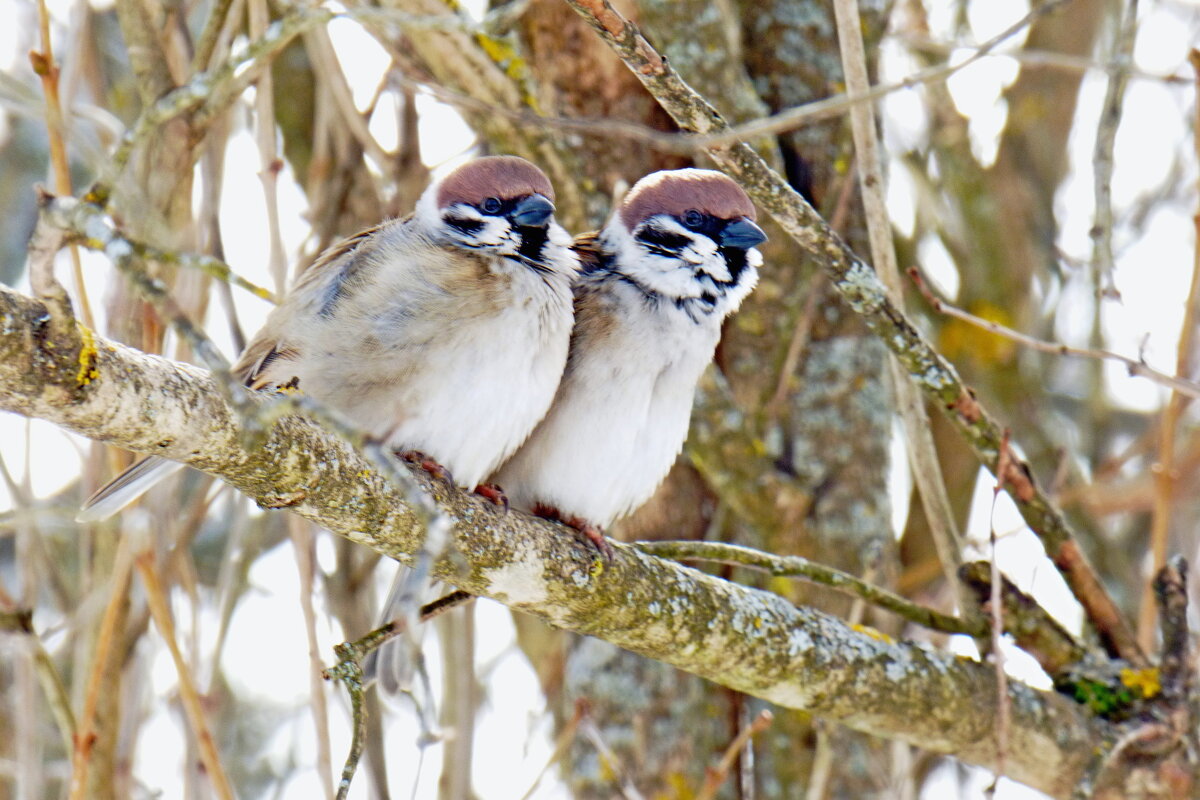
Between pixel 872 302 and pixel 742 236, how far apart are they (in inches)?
19.4

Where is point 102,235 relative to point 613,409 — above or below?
below

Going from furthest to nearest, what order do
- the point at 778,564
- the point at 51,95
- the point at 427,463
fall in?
the point at 778,564, the point at 427,463, the point at 51,95

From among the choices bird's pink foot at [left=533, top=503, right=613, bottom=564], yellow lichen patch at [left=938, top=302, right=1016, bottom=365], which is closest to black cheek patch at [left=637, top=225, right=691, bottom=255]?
bird's pink foot at [left=533, top=503, right=613, bottom=564]

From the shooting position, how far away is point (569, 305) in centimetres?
277

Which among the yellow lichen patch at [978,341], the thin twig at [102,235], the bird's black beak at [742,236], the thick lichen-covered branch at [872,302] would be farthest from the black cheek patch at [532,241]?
the yellow lichen patch at [978,341]

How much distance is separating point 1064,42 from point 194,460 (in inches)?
170

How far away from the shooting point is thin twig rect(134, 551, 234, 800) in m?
Answer: 2.41

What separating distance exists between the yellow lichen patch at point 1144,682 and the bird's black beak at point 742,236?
131cm

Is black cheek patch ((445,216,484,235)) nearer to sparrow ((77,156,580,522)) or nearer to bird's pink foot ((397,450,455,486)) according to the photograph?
sparrow ((77,156,580,522))

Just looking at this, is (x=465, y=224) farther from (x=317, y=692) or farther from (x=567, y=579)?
(x=317, y=692)

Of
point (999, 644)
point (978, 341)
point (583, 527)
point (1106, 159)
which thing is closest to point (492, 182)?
point (583, 527)

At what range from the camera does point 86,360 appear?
166 centimetres

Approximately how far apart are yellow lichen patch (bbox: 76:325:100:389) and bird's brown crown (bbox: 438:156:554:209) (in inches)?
50.0

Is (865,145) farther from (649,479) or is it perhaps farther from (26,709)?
(26,709)
